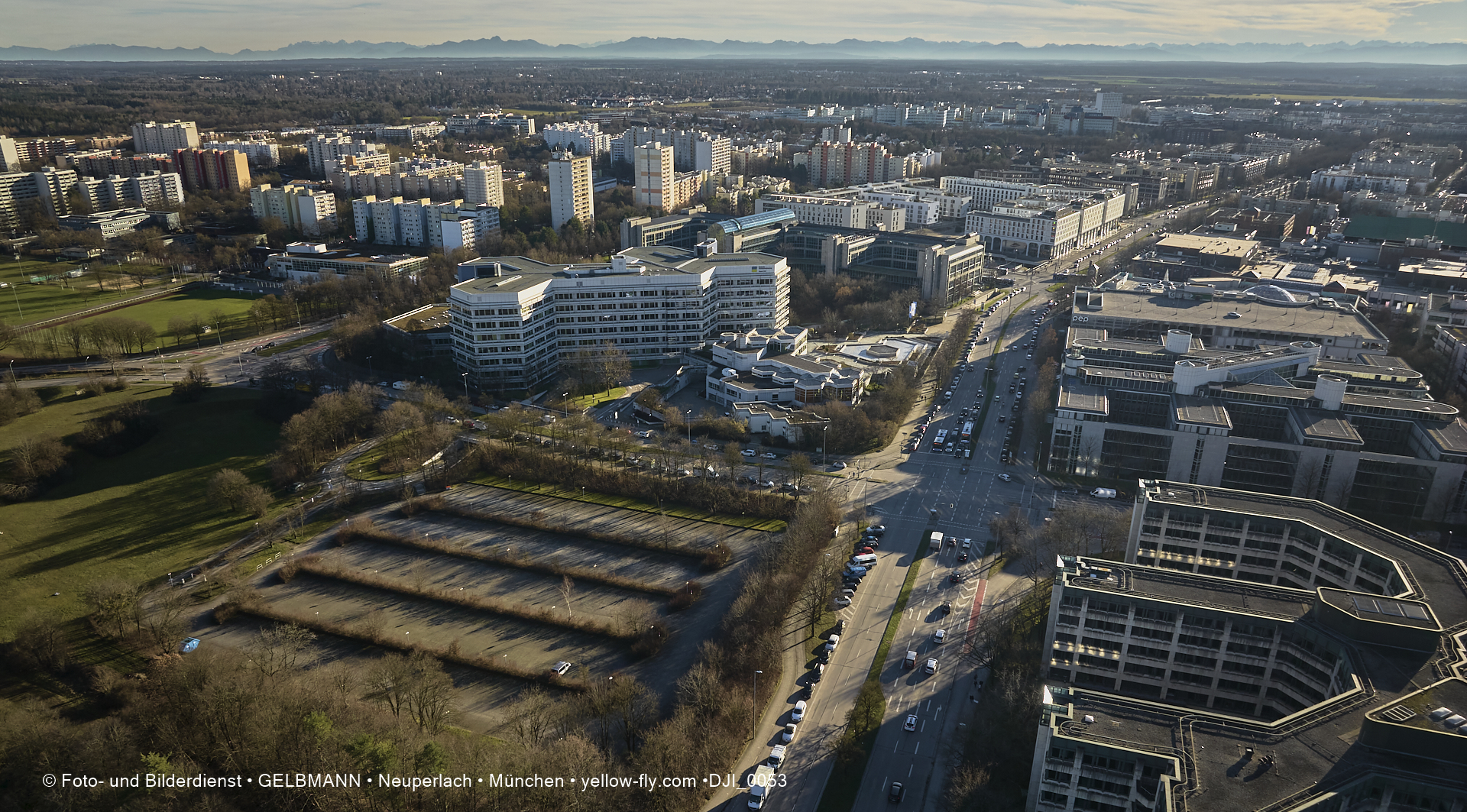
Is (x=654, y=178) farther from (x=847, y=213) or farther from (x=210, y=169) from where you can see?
(x=210, y=169)

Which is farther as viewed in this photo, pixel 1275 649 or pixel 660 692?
pixel 660 692

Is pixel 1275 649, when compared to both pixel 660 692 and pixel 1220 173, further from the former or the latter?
pixel 1220 173

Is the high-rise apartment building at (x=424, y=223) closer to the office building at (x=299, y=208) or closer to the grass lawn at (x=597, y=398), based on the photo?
the office building at (x=299, y=208)

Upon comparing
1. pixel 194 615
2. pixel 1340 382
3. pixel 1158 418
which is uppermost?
pixel 1340 382

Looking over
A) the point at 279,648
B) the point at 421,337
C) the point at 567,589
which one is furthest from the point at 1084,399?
the point at 421,337

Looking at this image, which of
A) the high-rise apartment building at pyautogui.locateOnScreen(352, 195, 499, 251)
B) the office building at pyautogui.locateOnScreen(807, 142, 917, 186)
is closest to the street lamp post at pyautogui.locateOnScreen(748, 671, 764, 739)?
the high-rise apartment building at pyautogui.locateOnScreen(352, 195, 499, 251)

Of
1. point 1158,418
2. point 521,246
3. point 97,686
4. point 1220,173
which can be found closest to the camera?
point 97,686

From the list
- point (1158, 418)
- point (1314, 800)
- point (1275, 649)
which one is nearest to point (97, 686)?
point (1314, 800)
